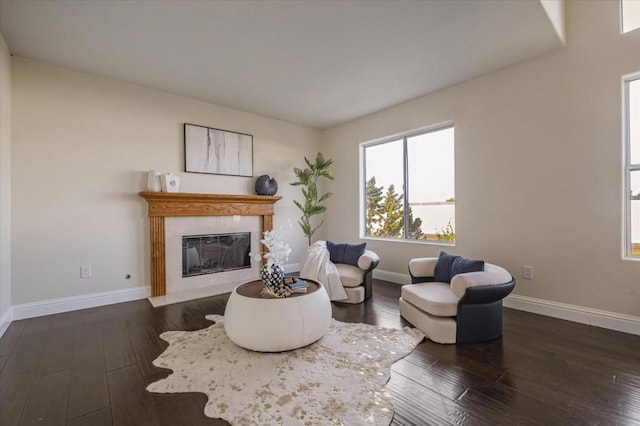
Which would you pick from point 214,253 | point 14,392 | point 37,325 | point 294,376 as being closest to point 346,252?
point 214,253

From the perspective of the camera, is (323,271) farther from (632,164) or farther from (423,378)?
(632,164)

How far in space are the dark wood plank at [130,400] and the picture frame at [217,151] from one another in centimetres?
306

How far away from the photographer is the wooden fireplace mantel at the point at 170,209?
3.96 m

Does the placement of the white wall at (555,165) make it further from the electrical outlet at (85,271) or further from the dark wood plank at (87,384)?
the electrical outlet at (85,271)

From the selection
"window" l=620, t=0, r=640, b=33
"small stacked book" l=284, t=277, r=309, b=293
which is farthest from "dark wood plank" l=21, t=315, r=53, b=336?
"window" l=620, t=0, r=640, b=33

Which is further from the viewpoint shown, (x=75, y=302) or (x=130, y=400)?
(x=75, y=302)

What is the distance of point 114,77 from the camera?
3.71 metres

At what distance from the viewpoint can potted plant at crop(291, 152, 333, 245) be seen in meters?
5.42

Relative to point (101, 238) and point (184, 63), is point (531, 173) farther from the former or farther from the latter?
point (101, 238)

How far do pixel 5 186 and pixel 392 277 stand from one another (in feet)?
16.9

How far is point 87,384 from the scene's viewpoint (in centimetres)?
196

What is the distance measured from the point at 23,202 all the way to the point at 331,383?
13.1 feet

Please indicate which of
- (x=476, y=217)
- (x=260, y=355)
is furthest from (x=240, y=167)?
(x=476, y=217)

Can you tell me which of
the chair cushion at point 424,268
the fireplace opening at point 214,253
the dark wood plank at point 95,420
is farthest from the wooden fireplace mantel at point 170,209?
the chair cushion at point 424,268
